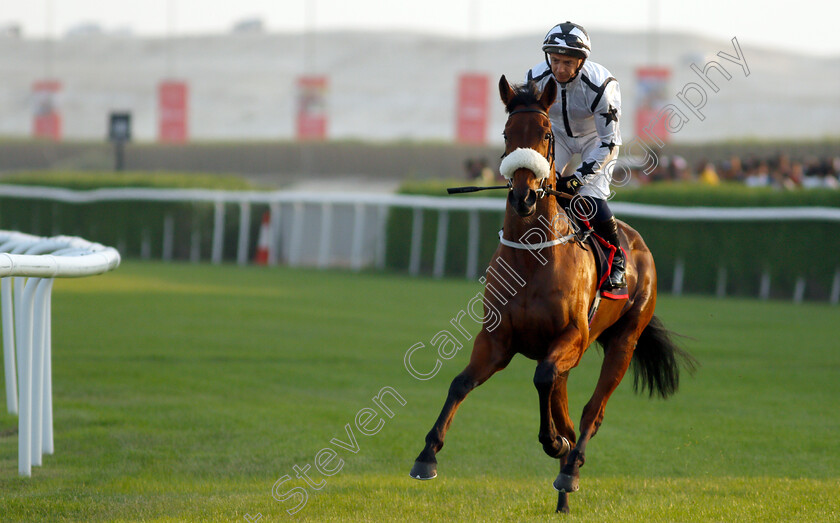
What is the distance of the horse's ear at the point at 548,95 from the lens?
4238 millimetres

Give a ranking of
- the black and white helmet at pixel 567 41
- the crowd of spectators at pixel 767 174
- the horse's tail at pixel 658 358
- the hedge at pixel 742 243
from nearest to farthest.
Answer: the black and white helmet at pixel 567 41
the horse's tail at pixel 658 358
the hedge at pixel 742 243
the crowd of spectators at pixel 767 174

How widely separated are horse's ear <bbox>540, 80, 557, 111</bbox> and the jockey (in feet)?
0.79

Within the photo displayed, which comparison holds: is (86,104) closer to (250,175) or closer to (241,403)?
(250,175)

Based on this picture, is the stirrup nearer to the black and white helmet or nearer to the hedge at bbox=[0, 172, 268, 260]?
the black and white helmet

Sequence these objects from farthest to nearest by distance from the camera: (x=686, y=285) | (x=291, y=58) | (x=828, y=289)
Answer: (x=291, y=58)
(x=686, y=285)
(x=828, y=289)

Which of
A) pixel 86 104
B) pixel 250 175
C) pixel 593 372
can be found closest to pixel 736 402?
pixel 593 372

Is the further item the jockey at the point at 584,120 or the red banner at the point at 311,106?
the red banner at the point at 311,106

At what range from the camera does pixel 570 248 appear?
Answer: 4445 millimetres

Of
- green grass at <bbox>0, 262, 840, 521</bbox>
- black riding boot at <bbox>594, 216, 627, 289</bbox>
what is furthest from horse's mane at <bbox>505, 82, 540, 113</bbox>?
green grass at <bbox>0, 262, 840, 521</bbox>

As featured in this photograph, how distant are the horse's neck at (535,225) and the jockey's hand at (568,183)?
10.4 inches

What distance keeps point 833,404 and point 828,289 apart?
6.28 meters

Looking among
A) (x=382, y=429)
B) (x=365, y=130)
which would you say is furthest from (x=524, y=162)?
(x=365, y=130)

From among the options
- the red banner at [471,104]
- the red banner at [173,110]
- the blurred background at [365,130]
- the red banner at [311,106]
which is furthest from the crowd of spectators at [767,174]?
the red banner at [173,110]

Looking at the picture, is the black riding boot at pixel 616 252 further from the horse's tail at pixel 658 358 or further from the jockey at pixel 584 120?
the horse's tail at pixel 658 358
